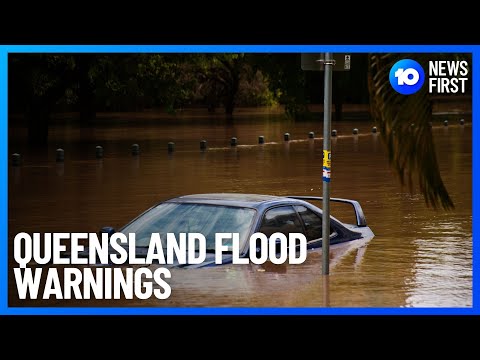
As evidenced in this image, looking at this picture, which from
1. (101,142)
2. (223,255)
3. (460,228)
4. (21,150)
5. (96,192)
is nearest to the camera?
(223,255)

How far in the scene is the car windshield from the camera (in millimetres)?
12141

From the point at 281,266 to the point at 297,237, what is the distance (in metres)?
0.78

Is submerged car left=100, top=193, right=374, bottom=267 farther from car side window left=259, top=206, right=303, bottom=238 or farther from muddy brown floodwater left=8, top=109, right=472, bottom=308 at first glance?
muddy brown floodwater left=8, top=109, right=472, bottom=308

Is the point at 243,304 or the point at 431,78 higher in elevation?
the point at 431,78

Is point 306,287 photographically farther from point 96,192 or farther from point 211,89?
point 211,89

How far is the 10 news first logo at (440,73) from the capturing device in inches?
356

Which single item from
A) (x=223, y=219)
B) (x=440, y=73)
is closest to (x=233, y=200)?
(x=223, y=219)

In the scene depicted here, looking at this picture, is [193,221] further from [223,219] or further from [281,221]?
[281,221]

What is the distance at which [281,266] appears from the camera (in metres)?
13.2

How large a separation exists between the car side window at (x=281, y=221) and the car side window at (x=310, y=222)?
0.09 metres

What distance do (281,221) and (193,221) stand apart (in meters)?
0.98

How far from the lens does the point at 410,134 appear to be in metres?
8.38

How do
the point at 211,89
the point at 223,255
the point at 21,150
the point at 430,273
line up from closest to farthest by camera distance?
the point at 223,255
the point at 430,273
the point at 21,150
the point at 211,89

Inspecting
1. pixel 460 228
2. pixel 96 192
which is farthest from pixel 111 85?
pixel 460 228
